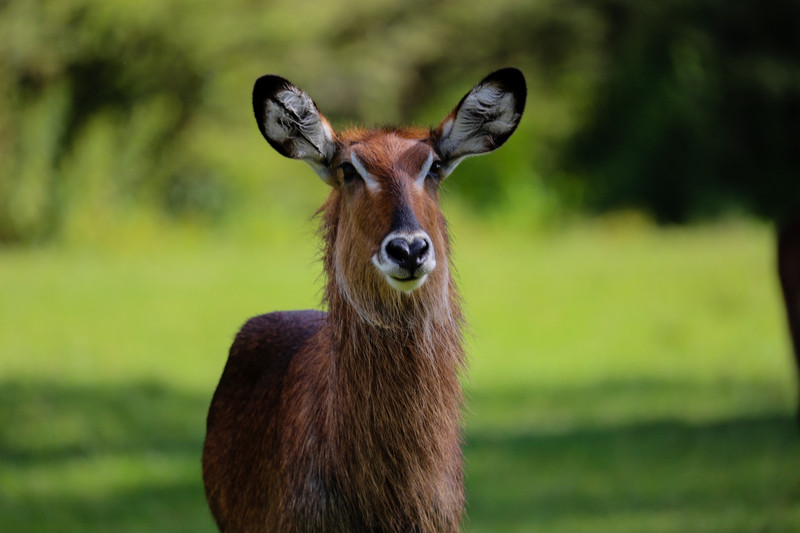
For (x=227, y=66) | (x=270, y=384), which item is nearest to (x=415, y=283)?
(x=270, y=384)

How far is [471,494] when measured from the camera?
379 inches

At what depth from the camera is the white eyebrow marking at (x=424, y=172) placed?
4.26 meters

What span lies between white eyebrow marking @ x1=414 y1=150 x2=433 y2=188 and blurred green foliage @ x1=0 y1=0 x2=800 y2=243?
15.2 m

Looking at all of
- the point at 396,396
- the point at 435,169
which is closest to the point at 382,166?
the point at 435,169

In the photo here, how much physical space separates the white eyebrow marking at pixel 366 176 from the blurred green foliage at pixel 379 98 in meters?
15.2

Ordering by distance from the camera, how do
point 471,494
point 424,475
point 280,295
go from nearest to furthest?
point 424,475, point 471,494, point 280,295

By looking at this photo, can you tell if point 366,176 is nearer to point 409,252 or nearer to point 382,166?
point 382,166

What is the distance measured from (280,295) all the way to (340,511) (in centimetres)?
1049

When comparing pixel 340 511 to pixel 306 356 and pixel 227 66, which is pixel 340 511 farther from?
pixel 227 66

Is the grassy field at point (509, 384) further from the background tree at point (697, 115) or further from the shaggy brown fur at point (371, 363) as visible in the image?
the background tree at point (697, 115)

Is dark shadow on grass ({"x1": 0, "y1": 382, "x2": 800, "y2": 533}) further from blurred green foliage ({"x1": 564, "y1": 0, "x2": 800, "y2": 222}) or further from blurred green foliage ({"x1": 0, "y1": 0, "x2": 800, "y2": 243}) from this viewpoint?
blurred green foliage ({"x1": 564, "y1": 0, "x2": 800, "y2": 222})

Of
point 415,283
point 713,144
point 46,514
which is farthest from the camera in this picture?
point 713,144

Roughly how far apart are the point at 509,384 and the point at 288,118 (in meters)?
9.62

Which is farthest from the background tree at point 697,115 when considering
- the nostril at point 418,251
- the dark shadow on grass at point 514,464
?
the nostril at point 418,251
